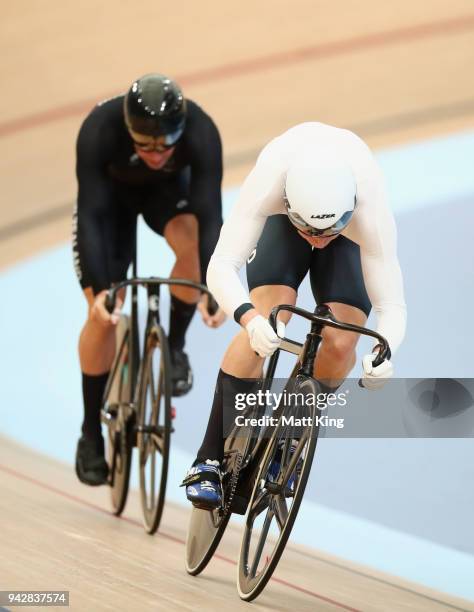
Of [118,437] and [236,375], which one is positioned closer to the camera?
[236,375]

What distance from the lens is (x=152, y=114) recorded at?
3.61 m

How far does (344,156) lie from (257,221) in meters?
0.26

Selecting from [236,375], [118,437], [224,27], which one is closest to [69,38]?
[224,27]

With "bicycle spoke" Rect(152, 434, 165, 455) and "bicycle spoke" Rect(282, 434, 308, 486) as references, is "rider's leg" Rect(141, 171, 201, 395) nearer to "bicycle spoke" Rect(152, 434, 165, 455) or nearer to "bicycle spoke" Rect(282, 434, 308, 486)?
"bicycle spoke" Rect(152, 434, 165, 455)

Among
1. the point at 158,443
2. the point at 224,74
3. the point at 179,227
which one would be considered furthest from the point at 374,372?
the point at 224,74

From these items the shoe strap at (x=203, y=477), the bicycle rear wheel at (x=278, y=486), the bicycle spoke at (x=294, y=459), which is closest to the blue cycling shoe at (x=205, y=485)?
the shoe strap at (x=203, y=477)

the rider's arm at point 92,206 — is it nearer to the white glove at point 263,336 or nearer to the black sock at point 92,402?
the black sock at point 92,402

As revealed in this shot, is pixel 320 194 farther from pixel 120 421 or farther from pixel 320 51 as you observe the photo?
pixel 320 51

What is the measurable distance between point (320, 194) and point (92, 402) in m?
1.71

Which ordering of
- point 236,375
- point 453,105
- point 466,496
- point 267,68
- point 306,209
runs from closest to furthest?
point 306,209, point 236,375, point 466,496, point 453,105, point 267,68

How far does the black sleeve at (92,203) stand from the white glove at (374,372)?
1337 mm

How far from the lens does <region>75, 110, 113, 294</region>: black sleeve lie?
3828 millimetres

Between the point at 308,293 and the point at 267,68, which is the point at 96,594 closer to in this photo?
the point at 308,293

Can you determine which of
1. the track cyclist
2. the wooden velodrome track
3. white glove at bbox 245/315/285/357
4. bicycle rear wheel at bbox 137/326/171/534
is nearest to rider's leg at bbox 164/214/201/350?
bicycle rear wheel at bbox 137/326/171/534
